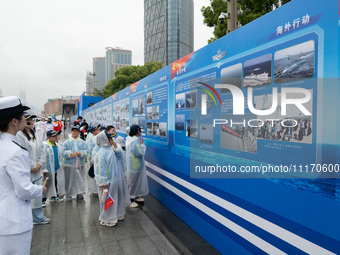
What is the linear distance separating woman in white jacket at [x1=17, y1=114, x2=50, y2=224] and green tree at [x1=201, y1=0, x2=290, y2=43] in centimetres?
879

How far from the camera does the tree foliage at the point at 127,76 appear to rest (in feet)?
99.3

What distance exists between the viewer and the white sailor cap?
1.89 metres

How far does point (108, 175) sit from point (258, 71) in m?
2.83

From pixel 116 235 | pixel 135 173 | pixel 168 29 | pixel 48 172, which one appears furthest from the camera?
pixel 168 29

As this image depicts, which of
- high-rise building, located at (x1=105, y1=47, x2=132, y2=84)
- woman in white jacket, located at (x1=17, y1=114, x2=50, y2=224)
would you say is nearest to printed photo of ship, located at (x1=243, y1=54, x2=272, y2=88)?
woman in white jacket, located at (x1=17, y1=114, x2=50, y2=224)

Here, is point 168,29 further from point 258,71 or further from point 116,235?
point 258,71

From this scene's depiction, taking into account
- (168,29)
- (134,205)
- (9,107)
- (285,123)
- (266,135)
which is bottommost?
(134,205)

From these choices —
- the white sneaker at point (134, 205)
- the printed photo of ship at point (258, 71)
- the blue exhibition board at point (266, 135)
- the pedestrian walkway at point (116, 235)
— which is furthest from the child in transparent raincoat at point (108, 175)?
the printed photo of ship at point (258, 71)

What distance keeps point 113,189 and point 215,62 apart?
8.76 feet

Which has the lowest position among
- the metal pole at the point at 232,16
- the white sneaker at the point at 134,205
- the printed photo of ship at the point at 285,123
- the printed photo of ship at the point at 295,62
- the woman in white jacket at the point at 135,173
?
the white sneaker at the point at 134,205

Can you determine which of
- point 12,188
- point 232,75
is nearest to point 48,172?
point 12,188

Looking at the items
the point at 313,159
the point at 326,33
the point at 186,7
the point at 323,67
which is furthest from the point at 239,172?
the point at 186,7

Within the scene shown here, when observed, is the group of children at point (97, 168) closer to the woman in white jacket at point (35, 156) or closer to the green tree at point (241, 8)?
the woman in white jacket at point (35, 156)

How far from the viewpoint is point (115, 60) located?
97.4 m
